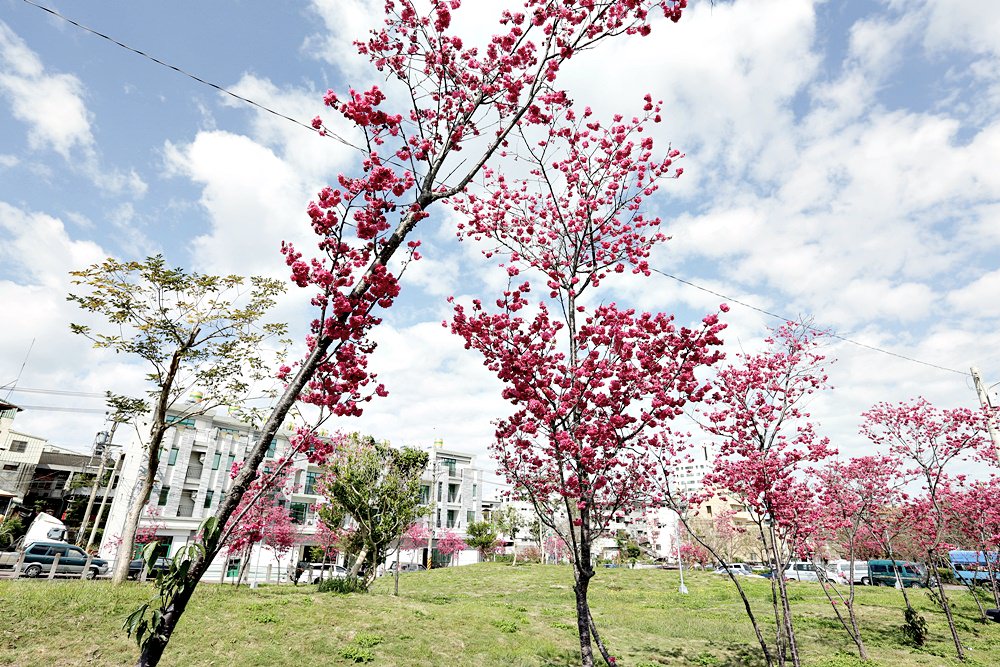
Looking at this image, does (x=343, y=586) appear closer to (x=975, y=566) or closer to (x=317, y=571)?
(x=317, y=571)

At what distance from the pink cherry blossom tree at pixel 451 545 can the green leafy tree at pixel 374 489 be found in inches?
1051

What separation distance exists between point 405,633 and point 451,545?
135ft

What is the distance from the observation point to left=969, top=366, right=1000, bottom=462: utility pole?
16344mm

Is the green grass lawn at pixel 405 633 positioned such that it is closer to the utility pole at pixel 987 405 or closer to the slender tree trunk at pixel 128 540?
the slender tree trunk at pixel 128 540

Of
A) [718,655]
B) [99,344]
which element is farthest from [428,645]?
[99,344]

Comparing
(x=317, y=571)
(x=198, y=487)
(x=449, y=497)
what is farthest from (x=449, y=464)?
(x=198, y=487)

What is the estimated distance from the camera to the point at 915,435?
651 inches

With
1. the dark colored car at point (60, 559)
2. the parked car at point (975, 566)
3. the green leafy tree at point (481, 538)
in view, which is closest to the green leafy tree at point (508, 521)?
the green leafy tree at point (481, 538)

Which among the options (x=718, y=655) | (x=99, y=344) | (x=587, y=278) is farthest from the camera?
(x=99, y=344)

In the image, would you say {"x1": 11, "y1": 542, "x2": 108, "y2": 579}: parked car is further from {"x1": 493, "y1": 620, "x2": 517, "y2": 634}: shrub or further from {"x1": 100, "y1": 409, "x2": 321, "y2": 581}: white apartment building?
{"x1": 493, "y1": 620, "x2": 517, "y2": 634}: shrub

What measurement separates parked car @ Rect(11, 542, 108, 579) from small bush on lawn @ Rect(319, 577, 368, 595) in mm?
11071

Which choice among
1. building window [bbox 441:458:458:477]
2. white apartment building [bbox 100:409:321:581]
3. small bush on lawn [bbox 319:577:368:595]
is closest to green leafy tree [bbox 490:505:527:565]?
building window [bbox 441:458:458:477]

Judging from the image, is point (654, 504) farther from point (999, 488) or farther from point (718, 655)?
point (999, 488)

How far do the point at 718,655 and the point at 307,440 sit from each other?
1450 cm
